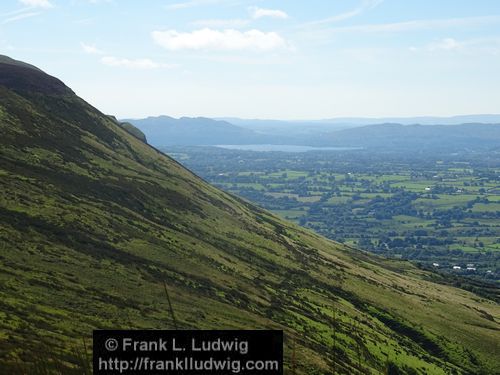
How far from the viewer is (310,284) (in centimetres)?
13825

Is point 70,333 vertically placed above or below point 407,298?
above

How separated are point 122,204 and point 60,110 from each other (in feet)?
205

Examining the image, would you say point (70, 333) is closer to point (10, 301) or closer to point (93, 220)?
point (10, 301)

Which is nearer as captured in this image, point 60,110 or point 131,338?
point 131,338

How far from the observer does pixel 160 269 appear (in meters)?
109

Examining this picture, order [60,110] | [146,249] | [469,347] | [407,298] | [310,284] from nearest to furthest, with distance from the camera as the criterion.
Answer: [146,249] < [469,347] < [310,284] < [407,298] < [60,110]

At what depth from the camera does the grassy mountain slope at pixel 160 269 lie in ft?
262

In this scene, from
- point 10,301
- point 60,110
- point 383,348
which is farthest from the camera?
point 60,110

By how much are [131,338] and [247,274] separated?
121317 mm

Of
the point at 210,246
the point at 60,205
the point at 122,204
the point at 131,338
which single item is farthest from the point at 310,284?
the point at 131,338

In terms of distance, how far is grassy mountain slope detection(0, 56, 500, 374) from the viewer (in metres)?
80.0

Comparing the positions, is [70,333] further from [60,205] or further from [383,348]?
[383,348]

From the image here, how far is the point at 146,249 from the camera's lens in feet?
380

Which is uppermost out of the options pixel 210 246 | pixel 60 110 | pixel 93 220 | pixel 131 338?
pixel 60 110
